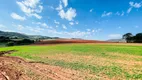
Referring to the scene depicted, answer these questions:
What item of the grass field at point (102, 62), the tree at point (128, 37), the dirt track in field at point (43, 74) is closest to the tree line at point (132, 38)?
the tree at point (128, 37)

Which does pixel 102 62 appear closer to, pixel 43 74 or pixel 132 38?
pixel 43 74

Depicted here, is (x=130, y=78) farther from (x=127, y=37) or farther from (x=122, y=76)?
(x=127, y=37)

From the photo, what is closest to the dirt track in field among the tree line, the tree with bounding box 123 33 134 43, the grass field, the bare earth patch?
the bare earth patch

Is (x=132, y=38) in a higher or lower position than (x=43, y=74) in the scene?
higher

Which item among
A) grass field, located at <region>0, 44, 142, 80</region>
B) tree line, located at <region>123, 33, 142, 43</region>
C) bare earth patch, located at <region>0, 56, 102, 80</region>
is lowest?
bare earth patch, located at <region>0, 56, 102, 80</region>

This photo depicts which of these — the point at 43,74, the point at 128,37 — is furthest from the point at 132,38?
the point at 43,74

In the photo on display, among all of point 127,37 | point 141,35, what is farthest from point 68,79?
point 127,37

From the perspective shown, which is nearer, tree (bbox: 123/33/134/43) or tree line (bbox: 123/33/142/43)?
tree line (bbox: 123/33/142/43)

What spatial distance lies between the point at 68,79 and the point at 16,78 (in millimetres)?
4961

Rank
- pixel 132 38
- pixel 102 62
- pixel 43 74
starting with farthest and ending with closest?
pixel 132 38 < pixel 102 62 < pixel 43 74

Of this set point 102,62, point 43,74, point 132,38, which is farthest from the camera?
point 132,38

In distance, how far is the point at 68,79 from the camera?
1275 centimetres

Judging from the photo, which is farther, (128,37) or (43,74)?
(128,37)

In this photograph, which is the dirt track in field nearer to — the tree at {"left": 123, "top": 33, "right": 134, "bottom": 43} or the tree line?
the tree line
